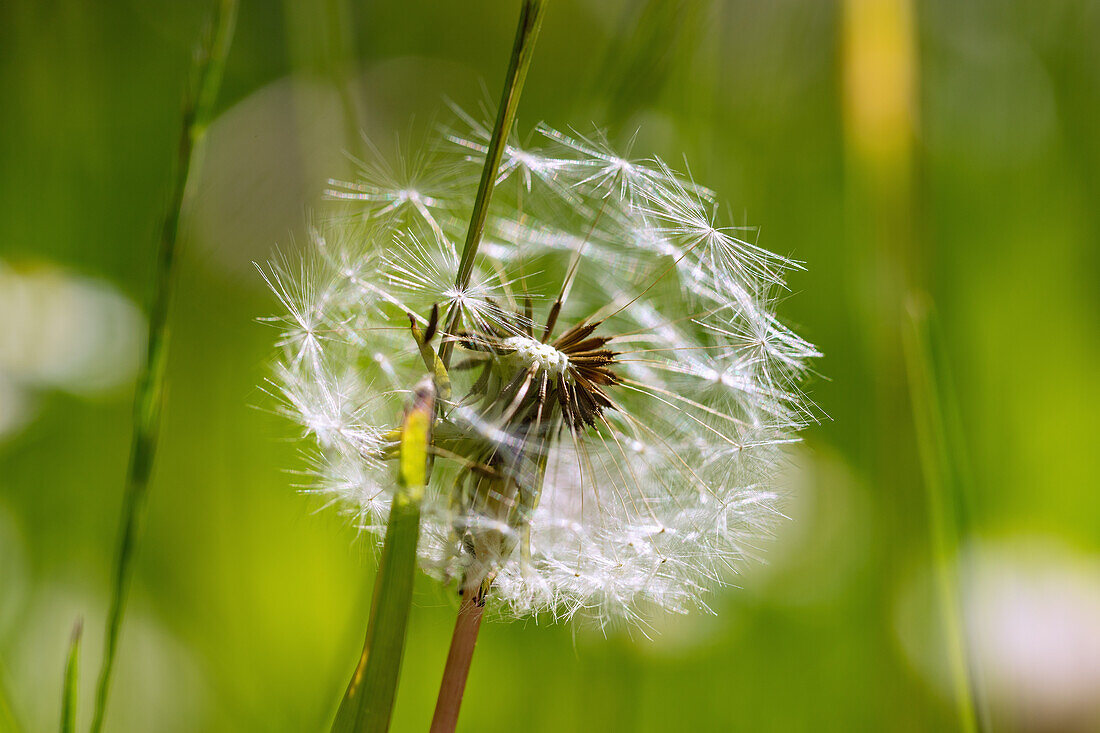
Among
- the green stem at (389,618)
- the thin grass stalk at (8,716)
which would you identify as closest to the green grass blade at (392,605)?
the green stem at (389,618)

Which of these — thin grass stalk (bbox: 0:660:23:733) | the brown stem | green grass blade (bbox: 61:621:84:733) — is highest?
the brown stem

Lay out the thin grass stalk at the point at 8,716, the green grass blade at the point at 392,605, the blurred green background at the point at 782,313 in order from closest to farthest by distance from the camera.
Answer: the green grass blade at the point at 392,605, the thin grass stalk at the point at 8,716, the blurred green background at the point at 782,313

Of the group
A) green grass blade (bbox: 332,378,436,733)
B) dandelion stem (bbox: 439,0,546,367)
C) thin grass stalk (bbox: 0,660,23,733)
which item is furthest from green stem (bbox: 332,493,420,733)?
thin grass stalk (bbox: 0,660,23,733)

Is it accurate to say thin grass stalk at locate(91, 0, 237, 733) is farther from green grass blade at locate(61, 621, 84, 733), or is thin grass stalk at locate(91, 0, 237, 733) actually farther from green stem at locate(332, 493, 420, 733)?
green stem at locate(332, 493, 420, 733)

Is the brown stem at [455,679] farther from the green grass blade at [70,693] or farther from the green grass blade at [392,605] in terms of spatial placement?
the green grass blade at [70,693]

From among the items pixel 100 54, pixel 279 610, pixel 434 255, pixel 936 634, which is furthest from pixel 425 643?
pixel 100 54

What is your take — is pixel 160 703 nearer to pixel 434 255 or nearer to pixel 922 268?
pixel 434 255
